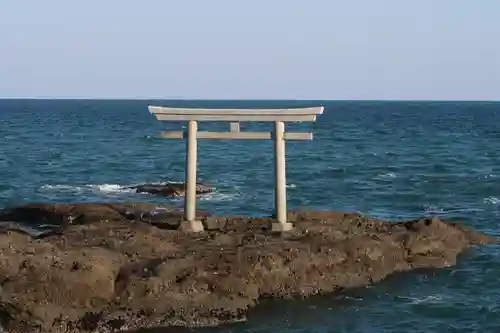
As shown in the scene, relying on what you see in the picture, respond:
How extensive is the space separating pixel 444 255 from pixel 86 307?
10464mm

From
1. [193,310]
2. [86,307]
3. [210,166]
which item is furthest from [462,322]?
[210,166]

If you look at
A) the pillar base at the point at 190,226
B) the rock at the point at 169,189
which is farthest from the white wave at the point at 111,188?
the pillar base at the point at 190,226

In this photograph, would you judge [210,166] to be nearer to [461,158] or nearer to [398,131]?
[461,158]

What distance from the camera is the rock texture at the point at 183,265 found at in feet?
52.0

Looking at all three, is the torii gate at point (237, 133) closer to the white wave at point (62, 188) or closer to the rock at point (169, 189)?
the rock at point (169, 189)

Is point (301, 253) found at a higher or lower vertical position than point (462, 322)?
higher

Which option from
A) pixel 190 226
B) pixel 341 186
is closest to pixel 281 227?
pixel 190 226

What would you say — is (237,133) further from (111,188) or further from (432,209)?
(111,188)

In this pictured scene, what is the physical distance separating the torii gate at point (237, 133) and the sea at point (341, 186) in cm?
163

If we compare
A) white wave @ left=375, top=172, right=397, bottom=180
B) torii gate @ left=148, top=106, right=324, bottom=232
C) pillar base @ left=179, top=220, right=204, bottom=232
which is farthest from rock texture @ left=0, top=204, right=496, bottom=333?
white wave @ left=375, top=172, right=397, bottom=180

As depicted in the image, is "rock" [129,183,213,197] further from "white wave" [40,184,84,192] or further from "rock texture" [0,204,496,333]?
"rock texture" [0,204,496,333]

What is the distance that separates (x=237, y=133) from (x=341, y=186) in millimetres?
18859

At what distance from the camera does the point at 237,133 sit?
69.8ft

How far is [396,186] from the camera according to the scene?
38.9 meters
